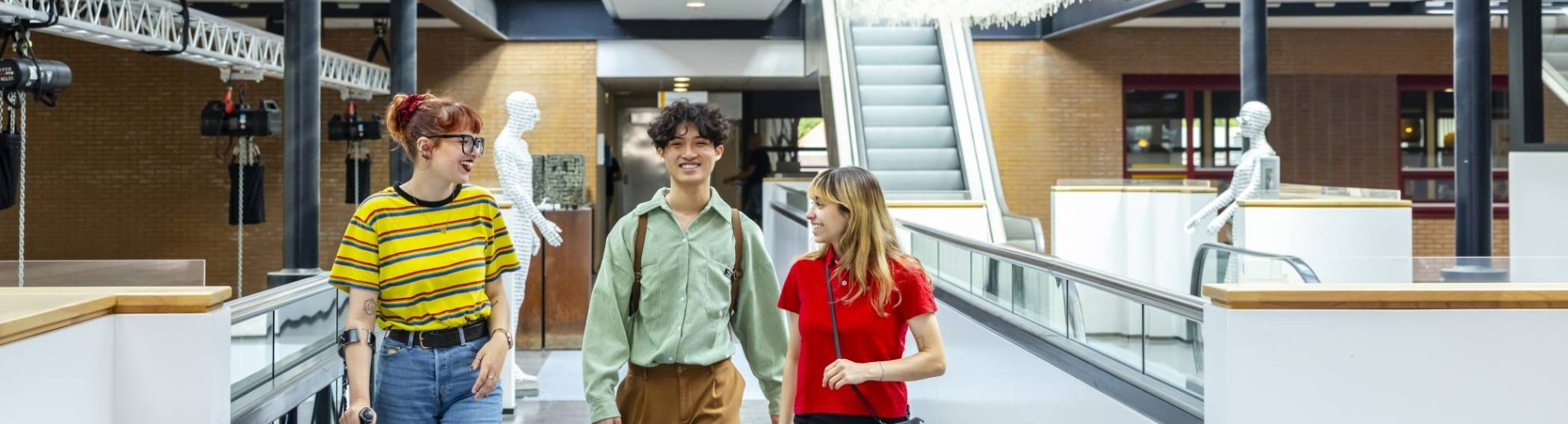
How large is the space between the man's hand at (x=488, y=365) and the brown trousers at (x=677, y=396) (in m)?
0.26

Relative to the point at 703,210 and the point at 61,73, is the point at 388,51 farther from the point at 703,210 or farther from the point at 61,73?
the point at 703,210

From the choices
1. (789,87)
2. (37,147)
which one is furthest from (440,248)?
(789,87)

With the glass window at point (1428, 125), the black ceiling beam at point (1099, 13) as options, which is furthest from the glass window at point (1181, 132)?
the glass window at point (1428, 125)

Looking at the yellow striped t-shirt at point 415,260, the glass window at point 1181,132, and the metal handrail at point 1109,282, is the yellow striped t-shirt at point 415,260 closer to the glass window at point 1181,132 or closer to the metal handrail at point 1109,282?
the metal handrail at point 1109,282

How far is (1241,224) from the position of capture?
9219mm

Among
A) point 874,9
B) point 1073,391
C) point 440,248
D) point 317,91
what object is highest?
point 874,9

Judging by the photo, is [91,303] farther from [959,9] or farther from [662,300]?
[959,9]

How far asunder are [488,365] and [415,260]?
10.4 inches

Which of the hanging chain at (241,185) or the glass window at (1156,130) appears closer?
the hanging chain at (241,185)

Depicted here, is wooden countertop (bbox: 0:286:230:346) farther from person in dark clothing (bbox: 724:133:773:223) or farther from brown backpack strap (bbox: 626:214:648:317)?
person in dark clothing (bbox: 724:133:773:223)

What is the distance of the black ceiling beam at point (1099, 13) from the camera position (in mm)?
12914

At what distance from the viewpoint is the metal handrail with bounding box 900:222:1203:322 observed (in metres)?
2.91

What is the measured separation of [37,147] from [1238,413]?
16179 mm

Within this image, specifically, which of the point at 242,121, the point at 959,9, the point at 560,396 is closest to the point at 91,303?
the point at 560,396
